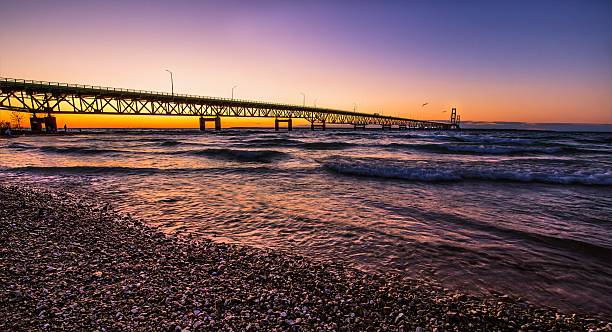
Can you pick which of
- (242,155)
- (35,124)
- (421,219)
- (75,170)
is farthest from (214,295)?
(35,124)

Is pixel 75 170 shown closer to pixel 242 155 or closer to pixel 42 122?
pixel 242 155

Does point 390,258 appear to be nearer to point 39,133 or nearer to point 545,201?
point 545,201

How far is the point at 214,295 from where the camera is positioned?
320 centimetres

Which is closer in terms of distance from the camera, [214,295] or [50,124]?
[214,295]

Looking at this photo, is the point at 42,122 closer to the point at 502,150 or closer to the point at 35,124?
the point at 35,124

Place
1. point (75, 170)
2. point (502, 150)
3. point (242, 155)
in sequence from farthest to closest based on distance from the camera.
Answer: point (502, 150) < point (242, 155) < point (75, 170)

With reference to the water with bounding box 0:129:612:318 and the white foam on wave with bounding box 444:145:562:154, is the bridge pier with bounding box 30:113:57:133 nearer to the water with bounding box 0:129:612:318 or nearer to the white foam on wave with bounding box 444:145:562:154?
the water with bounding box 0:129:612:318

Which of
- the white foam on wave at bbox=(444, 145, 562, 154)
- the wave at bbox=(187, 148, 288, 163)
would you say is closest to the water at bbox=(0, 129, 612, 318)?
the wave at bbox=(187, 148, 288, 163)

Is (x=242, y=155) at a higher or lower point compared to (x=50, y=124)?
lower

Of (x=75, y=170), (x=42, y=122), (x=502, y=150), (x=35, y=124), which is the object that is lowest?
(x=75, y=170)

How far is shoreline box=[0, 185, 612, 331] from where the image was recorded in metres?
2.75

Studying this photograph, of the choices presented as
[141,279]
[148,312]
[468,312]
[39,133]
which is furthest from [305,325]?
[39,133]

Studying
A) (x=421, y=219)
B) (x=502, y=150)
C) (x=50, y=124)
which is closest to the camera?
(x=421, y=219)

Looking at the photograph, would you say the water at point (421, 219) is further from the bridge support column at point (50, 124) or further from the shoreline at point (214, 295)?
the bridge support column at point (50, 124)
